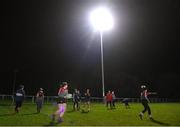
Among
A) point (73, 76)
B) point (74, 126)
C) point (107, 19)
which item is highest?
point (107, 19)

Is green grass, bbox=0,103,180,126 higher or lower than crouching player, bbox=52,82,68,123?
lower

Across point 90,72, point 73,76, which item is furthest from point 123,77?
point 73,76

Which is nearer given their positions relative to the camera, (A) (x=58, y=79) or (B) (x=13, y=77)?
(B) (x=13, y=77)

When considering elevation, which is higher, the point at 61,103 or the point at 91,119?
the point at 61,103

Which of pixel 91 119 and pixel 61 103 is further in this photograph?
pixel 91 119

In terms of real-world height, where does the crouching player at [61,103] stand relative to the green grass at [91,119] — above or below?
above

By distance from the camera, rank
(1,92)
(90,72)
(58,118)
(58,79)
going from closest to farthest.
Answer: (58,118) < (1,92) < (58,79) < (90,72)

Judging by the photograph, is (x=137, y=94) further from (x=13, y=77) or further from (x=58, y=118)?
(x=58, y=118)

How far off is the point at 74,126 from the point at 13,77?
56.7 meters

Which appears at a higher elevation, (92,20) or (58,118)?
(92,20)

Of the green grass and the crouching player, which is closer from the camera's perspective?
the green grass

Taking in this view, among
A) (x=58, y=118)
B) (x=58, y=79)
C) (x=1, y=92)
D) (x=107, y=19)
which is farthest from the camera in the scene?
(x=58, y=79)

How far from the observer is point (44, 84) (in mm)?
71375

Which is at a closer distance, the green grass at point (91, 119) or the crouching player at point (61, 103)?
the green grass at point (91, 119)
